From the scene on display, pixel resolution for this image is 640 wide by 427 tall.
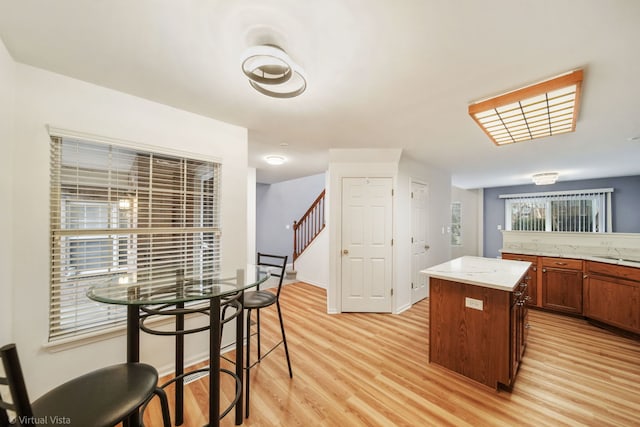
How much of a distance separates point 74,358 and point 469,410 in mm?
2844

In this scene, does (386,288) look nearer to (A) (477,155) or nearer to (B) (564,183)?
(A) (477,155)

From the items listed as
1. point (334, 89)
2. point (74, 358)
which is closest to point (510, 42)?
Result: point (334, 89)

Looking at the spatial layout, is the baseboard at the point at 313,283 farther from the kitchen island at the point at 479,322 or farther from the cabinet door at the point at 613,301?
the cabinet door at the point at 613,301

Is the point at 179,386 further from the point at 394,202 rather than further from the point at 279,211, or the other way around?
the point at 279,211

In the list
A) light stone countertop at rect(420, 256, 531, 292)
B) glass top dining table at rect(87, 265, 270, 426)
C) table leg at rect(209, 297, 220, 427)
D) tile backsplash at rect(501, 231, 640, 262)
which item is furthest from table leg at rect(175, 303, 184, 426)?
tile backsplash at rect(501, 231, 640, 262)

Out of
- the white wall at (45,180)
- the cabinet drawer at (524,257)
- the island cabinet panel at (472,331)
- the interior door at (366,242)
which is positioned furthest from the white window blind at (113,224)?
the cabinet drawer at (524,257)

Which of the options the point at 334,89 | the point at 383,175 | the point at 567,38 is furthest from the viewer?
the point at 383,175

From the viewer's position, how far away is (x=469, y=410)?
1.75 m

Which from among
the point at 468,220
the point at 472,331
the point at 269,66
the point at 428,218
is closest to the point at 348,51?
the point at 269,66

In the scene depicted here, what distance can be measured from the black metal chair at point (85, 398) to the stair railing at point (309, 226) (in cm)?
451

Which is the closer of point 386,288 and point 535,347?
point 535,347

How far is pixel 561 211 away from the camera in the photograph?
6031mm

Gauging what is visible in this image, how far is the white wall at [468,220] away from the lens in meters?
7.22

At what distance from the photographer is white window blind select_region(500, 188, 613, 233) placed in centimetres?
548
